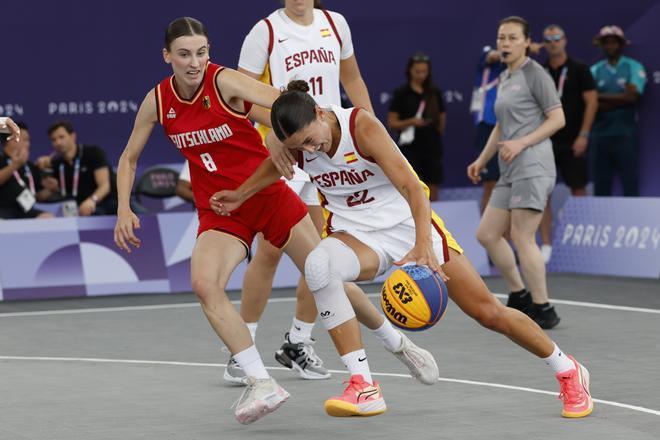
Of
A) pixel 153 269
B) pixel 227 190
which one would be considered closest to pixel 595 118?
pixel 153 269

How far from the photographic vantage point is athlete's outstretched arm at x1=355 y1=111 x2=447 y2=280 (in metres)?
7.34

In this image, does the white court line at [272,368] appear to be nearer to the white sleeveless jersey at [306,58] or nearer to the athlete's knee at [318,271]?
the athlete's knee at [318,271]

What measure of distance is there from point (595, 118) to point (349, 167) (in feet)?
35.0

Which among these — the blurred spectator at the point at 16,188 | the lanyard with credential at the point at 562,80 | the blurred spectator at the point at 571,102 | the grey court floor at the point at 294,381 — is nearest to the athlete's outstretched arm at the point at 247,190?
the grey court floor at the point at 294,381

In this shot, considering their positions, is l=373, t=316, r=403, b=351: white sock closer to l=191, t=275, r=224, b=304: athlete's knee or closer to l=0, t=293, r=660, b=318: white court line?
l=191, t=275, r=224, b=304: athlete's knee

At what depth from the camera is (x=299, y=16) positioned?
9.87 metres

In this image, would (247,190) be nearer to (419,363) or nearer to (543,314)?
(419,363)

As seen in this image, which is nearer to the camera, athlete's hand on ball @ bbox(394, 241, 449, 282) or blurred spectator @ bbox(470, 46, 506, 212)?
athlete's hand on ball @ bbox(394, 241, 449, 282)

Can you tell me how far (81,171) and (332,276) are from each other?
807 cm

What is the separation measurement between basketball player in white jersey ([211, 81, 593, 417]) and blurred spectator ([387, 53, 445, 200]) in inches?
372

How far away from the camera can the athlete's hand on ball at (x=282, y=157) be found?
782 centimetres

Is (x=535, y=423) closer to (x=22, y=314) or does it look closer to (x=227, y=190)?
(x=227, y=190)

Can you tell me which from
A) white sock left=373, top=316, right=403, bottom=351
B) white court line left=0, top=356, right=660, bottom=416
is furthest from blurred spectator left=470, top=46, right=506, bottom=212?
white sock left=373, top=316, right=403, bottom=351

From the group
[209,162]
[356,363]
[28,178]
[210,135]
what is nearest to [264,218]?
[209,162]
